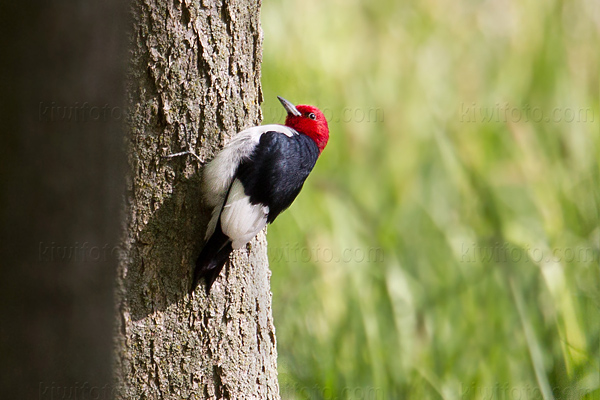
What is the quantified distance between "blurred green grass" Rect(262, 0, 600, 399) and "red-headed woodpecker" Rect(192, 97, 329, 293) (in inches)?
43.0

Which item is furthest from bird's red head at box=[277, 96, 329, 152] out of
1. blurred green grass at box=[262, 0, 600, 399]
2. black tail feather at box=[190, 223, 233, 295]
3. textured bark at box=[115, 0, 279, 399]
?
blurred green grass at box=[262, 0, 600, 399]

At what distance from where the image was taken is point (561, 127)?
4211 mm

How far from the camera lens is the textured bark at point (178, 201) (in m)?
1.76

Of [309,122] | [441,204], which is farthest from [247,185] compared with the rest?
[441,204]

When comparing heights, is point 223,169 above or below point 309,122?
below

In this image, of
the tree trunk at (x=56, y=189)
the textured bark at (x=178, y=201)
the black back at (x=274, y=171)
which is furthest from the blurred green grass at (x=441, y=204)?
the tree trunk at (x=56, y=189)

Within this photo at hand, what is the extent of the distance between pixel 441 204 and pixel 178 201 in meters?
2.79

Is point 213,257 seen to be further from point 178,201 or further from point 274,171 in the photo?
point 274,171

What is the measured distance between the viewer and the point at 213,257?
5.87 ft

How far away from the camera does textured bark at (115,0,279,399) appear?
176 centimetres

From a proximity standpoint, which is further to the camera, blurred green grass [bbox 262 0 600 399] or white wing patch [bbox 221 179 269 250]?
blurred green grass [bbox 262 0 600 399]

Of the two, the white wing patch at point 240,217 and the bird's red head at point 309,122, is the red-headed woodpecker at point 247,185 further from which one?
the bird's red head at point 309,122

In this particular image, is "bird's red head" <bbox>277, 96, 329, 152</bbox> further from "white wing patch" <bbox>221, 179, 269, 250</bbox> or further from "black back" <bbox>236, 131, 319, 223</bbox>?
"white wing patch" <bbox>221, 179, 269, 250</bbox>

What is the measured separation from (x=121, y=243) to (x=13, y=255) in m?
0.28
